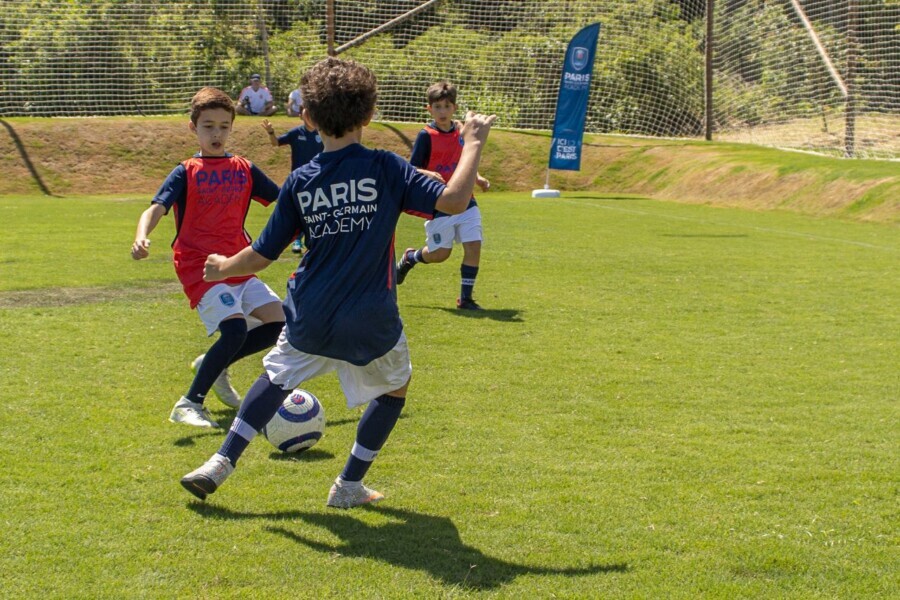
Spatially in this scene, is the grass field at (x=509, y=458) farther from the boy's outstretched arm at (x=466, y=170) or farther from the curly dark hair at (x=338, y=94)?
the curly dark hair at (x=338, y=94)

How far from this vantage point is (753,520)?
13.3ft

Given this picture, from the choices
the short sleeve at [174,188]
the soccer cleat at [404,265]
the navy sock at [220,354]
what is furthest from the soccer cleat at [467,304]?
the short sleeve at [174,188]

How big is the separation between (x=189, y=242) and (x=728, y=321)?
4681 millimetres

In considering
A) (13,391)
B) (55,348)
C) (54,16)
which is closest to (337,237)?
(13,391)

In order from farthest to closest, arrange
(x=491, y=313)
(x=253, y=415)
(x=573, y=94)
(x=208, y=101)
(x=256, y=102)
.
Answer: (x=256, y=102) → (x=573, y=94) → (x=491, y=313) → (x=208, y=101) → (x=253, y=415)

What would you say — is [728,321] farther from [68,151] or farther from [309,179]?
[68,151]

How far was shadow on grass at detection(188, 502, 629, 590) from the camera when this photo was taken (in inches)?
140

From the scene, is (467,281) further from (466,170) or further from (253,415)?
(466,170)

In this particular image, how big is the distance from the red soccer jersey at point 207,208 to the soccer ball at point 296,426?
2.99 feet

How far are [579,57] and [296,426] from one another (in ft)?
63.5

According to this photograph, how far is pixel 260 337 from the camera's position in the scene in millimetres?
5684

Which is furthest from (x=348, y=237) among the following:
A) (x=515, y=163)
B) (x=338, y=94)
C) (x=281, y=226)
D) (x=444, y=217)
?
(x=515, y=163)

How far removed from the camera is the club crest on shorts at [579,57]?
22.8 m

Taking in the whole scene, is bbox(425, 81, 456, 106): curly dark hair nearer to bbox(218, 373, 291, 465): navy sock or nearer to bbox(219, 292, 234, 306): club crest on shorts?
bbox(219, 292, 234, 306): club crest on shorts
